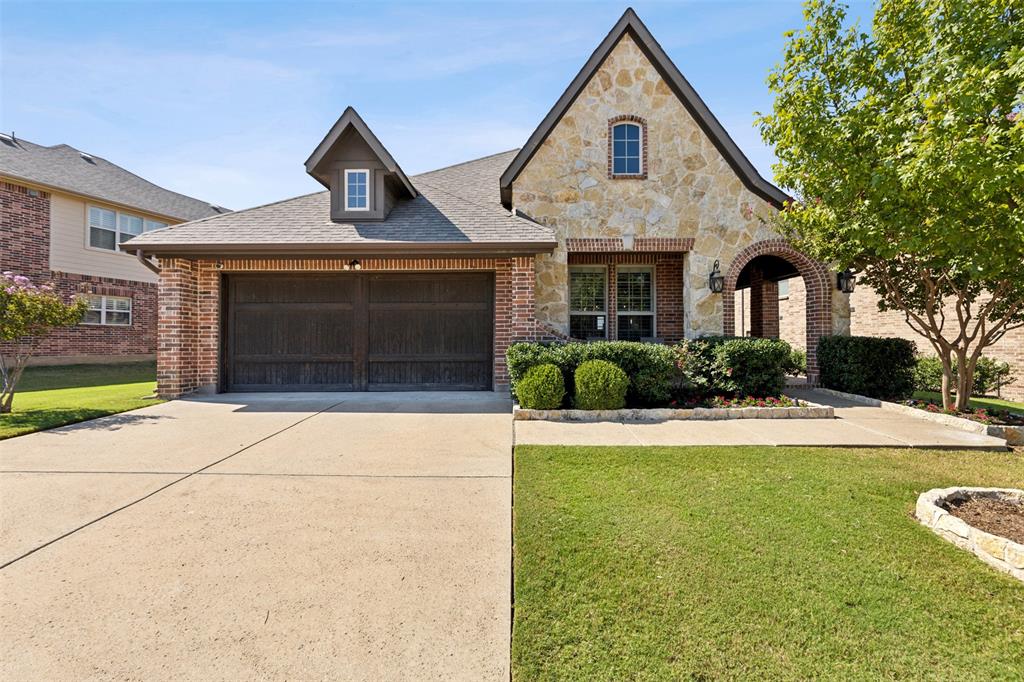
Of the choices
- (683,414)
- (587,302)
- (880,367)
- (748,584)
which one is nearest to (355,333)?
(587,302)

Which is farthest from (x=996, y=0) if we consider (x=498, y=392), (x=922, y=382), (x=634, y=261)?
(x=922, y=382)

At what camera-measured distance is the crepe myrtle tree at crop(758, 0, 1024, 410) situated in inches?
172

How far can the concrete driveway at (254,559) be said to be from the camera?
7.22ft

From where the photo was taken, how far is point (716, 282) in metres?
9.83

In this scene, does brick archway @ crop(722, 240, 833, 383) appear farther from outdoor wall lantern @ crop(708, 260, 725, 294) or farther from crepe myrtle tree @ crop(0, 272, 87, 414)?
crepe myrtle tree @ crop(0, 272, 87, 414)

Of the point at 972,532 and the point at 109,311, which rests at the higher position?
the point at 109,311

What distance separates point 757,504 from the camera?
385cm

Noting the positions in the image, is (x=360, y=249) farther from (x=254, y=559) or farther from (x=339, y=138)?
(x=254, y=559)

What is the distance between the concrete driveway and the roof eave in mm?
4362

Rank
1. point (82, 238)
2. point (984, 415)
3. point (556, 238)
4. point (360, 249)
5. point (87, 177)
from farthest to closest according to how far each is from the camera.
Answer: point (87, 177) → point (82, 238) → point (556, 238) → point (360, 249) → point (984, 415)

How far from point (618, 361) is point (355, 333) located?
5699 millimetres

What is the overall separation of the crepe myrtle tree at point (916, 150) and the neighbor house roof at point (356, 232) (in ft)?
14.7

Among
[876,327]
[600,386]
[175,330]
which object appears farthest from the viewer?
[876,327]

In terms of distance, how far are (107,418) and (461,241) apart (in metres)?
6.40
